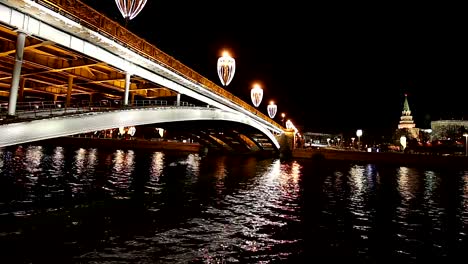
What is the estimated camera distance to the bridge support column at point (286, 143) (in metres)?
58.8

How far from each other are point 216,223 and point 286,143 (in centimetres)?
4973

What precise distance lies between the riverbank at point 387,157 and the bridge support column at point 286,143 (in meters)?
1.72

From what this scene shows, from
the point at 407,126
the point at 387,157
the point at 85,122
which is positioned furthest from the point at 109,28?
the point at 407,126

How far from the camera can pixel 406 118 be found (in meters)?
122

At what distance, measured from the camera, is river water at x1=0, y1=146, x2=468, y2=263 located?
833 cm

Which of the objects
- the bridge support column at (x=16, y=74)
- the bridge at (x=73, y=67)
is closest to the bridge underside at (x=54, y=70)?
the bridge at (x=73, y=67)

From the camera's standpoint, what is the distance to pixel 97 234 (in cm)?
952

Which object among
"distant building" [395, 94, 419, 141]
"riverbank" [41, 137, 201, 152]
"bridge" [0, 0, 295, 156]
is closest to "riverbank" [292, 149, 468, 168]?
"riverbank" [41, 137, 201, 152]

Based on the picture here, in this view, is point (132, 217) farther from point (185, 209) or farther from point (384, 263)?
point (384, 263)

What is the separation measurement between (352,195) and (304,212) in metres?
7.03

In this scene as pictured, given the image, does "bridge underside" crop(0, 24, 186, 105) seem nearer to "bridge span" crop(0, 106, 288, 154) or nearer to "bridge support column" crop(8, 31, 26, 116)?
"bridge support column" crop(8, 31, 26, 116)

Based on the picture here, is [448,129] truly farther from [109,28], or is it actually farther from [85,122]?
[85,122]

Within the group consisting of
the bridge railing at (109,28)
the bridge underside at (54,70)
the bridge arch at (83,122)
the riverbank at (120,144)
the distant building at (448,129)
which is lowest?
the riverbank at (120,144)

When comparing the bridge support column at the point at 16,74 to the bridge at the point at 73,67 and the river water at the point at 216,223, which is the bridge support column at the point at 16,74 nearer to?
the bridge at the point at 73,67
